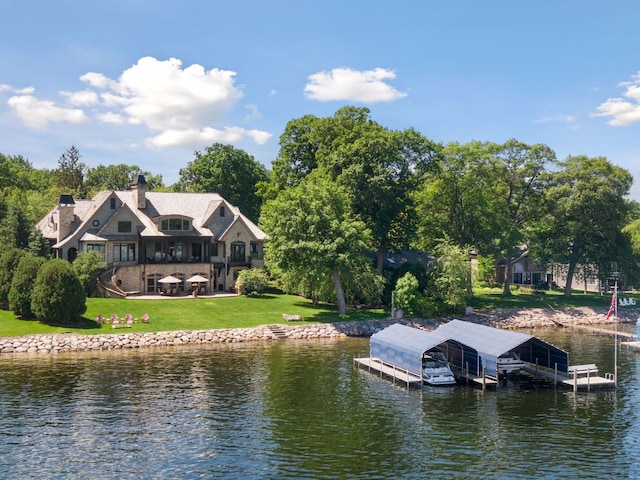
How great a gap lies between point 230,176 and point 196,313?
54.1 meters

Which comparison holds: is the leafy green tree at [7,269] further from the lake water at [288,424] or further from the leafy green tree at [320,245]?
the leafy green tree at [320,245]

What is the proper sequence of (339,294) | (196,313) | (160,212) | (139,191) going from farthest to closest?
1. (160,212)
2. (139,191)
3. (339,294)
4. (196,313)

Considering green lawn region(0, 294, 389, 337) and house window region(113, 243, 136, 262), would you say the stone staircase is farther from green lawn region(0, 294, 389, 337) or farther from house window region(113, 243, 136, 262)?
house window region(113, 243, 136, 262)

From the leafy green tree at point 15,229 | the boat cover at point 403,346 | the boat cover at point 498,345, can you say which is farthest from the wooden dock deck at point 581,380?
the leafy green tree at point 15,229

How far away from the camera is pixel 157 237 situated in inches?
3268

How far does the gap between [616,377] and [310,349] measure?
27.3 m

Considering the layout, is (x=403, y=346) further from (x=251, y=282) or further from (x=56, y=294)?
(x=251, y=282)

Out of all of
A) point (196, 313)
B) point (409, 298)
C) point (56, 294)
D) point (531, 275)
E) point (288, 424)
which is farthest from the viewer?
point (531, 275)

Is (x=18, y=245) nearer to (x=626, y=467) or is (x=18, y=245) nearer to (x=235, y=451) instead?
(x=235, y=451)

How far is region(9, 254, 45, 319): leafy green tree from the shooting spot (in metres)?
62.9

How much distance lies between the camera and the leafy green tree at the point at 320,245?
2906 inches

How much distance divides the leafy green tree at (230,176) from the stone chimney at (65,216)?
133ft

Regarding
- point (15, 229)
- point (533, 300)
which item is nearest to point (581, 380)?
point (533, 300)

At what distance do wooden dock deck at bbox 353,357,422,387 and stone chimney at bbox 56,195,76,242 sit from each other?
1819 inches
